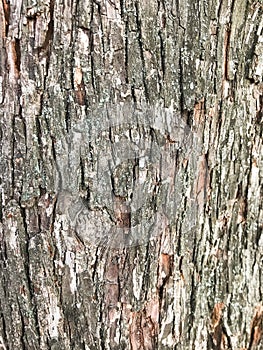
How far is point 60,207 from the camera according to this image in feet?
4.29

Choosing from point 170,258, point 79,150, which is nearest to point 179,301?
point 170,258

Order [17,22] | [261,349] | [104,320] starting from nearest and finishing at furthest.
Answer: [17,22] → [104,320] → [261,349]

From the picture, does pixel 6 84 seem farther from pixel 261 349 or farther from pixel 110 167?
pixel 261 349

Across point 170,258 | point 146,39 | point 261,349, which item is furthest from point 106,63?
point 261,349

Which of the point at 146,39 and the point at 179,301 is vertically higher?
the point at 146,39

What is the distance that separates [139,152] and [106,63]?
24cm

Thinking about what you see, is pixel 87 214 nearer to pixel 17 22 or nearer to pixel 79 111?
pixel 79 111

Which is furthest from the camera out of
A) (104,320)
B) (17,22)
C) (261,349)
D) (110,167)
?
(261,349)

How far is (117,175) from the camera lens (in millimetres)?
1309

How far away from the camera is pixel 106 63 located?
124 centimetres

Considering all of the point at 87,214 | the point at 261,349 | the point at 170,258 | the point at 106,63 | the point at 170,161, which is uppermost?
the point at 106,63

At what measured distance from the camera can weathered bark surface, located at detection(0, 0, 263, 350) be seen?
122 cm

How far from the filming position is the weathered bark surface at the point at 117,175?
1.22 metres

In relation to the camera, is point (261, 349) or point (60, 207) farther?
point (261, 349)
